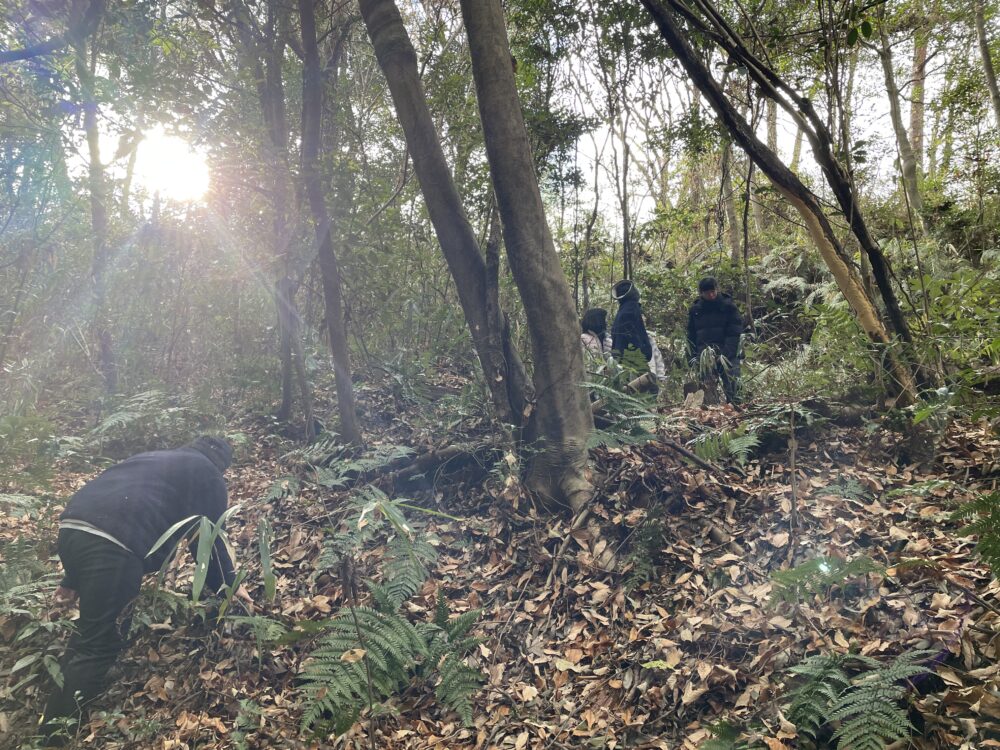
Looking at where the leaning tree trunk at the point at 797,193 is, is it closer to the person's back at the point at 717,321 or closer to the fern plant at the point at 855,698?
the fern plant at the point at 855,698

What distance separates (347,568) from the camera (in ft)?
14.3

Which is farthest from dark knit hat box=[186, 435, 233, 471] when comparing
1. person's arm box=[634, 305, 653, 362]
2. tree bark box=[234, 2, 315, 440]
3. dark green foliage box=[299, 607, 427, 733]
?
person's arm box=[634, 305, 653, 362]

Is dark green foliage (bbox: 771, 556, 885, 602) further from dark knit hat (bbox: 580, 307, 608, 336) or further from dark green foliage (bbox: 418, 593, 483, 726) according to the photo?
dark knit hat (bbox: 580, 307, 608, 336)

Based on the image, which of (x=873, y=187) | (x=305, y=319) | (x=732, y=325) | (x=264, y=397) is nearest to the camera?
(x=732, y=325)

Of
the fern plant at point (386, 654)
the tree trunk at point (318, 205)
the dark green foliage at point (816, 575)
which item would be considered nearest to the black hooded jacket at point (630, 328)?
the tree trunk at point (318, 205)

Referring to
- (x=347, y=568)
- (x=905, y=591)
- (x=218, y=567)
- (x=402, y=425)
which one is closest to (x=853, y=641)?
(x=905, y=591)

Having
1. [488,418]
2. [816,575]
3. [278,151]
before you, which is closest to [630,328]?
[488,418]

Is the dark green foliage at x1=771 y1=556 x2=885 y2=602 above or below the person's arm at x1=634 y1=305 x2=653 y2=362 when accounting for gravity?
below

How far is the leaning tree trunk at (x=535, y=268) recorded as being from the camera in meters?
4.72

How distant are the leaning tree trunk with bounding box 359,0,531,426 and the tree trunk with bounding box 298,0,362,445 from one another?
1.52 metres

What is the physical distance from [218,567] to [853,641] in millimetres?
4388

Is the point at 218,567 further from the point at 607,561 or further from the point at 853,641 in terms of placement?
the point at 853,641

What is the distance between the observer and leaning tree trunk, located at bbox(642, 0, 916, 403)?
4375 millimetres

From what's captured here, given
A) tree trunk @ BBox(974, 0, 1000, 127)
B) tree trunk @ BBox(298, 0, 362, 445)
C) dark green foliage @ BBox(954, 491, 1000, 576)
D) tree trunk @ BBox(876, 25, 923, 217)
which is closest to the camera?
dark green foliage @ BBox(954, 491, 1000, 576)
